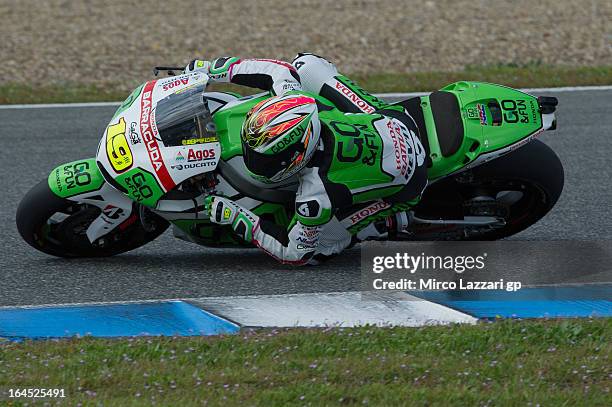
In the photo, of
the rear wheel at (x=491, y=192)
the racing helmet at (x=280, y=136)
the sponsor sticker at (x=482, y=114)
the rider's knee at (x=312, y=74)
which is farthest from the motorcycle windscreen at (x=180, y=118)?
the sponsor sticker at (x=482, y=114)

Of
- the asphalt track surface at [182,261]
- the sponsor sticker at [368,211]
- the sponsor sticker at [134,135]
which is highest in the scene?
the sponsor sticker at [134,135]

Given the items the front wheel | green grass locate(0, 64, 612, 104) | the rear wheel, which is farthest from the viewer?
green grass locate(0, 64, 612, 104)

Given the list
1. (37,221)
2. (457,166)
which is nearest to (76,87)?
(37,221)

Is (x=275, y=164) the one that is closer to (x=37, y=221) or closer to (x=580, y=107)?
(x=37, y=221)

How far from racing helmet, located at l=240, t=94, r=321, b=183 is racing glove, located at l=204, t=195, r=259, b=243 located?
0.97 feet

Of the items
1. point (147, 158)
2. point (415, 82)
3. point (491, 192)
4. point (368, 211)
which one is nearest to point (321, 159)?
point (368, 211)

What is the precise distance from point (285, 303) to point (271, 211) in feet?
1.97

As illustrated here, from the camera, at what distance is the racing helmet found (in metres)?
5.88

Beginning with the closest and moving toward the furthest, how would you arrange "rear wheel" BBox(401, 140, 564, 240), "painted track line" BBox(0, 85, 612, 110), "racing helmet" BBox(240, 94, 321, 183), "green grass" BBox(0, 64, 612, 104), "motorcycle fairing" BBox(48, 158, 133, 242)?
1. "racing helmet" BBox(240, 94, 321, 183)
2. "motorcycle fairing" BBox(48, 158, 133, 242)
3. "rear wheel" BBox(401, 140, 564, 240)
4. "painted track line" BBox(0, 85, 612, 110)
5. "green grass" BBox(0, 64, 612, 104)

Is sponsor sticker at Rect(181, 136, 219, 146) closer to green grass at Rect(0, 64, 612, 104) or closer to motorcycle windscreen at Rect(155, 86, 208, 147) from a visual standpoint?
motorcycle windscreen at Rect(155, 86, 208, 147)

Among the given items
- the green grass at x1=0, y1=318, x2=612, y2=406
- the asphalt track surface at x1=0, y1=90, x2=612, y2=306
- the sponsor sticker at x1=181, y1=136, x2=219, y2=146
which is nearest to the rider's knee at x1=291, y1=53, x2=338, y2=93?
the sponsor sticker at x1=181, y1=136, x2=219, y2=146

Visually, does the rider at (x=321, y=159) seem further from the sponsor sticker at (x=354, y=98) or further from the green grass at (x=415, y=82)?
the green grass at (x=415, y=82)

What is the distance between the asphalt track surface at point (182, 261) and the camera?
21.1ft

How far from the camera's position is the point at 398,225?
662cm
